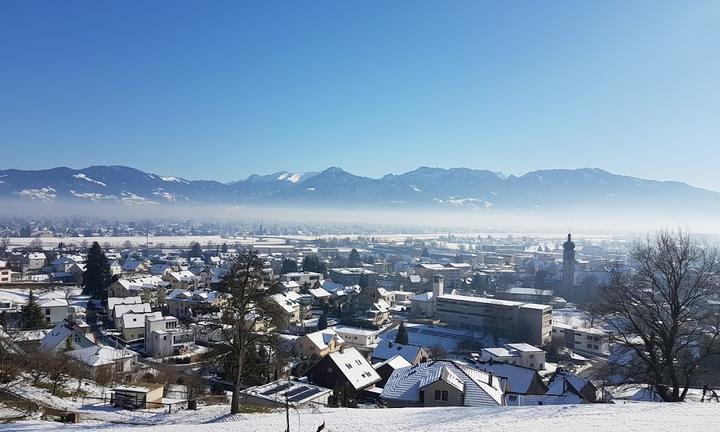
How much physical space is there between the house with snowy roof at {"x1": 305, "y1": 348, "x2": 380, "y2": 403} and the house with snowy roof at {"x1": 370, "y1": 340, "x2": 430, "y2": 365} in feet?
16.8

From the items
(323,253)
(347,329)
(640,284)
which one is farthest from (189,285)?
(323,253)

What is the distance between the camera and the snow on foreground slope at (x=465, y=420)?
9727 millimetres

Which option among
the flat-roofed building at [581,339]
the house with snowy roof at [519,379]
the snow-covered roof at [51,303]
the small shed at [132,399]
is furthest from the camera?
the flat-roofed building at [581,339]

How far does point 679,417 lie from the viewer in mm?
10227

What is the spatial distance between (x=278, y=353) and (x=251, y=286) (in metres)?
2.47

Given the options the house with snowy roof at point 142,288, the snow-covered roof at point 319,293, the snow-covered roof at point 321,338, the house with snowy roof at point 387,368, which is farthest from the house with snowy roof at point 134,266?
the house with snowy roof at point 387,368

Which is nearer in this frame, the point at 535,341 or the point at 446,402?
the point at 446,402

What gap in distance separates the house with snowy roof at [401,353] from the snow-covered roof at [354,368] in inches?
184

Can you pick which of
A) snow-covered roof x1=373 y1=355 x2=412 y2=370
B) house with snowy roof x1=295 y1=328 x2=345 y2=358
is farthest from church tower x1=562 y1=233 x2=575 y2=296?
snow-covered roof x1=373 y1=355 x2=412 y2=370

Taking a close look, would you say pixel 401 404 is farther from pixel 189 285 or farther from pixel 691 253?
pixel 189 285

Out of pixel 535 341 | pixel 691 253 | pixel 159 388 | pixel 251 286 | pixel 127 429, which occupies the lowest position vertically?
pixel 535 341

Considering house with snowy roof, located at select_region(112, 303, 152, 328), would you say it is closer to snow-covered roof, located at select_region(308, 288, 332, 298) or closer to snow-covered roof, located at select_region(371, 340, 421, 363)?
snow-covered roof, located at select_region(371, 340, 421, 363)

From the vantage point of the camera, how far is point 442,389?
18484mm

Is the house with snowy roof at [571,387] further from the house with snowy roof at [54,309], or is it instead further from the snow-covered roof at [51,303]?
the snow-covered roof at [51,303]
